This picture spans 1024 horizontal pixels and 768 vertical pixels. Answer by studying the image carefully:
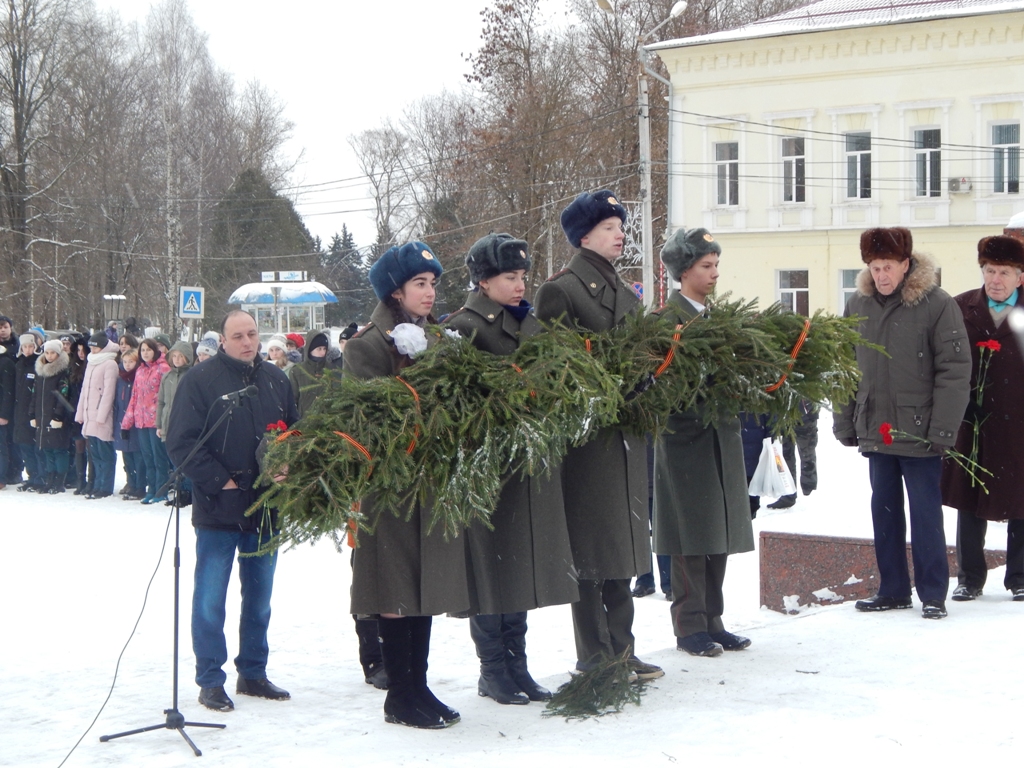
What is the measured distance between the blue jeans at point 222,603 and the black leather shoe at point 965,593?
11.4 feet

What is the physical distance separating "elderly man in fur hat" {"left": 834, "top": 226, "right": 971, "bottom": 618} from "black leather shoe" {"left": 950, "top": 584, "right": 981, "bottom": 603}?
290 mm

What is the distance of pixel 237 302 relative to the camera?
45188mm

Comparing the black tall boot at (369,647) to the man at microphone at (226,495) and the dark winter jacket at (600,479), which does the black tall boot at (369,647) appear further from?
the dark winter jacket at (600,479)

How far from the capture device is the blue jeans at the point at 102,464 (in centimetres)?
1381

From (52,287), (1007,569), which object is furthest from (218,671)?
(52,287)

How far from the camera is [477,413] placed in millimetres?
4340

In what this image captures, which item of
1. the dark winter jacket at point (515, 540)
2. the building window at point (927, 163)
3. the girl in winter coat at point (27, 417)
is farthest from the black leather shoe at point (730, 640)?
the building window at point (927, 163)

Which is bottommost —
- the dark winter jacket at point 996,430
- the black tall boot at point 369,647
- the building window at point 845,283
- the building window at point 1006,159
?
the black tall boot at point 369,647

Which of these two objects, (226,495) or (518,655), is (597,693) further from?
(226,495)

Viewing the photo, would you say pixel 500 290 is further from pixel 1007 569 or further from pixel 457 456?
pixel 1007 569

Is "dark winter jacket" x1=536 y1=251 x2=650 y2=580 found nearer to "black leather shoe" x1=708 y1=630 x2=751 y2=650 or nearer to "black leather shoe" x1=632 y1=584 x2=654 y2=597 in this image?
"black leather shoe" x1=708 y1=630 x2=751 y2=650

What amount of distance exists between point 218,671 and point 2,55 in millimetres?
37406

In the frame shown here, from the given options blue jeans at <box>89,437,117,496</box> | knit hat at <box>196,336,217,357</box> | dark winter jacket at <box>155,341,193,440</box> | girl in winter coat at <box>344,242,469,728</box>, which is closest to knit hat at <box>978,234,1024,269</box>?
girl in winter coat at <box>344,242,469,728</box>

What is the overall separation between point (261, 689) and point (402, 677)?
106cm
